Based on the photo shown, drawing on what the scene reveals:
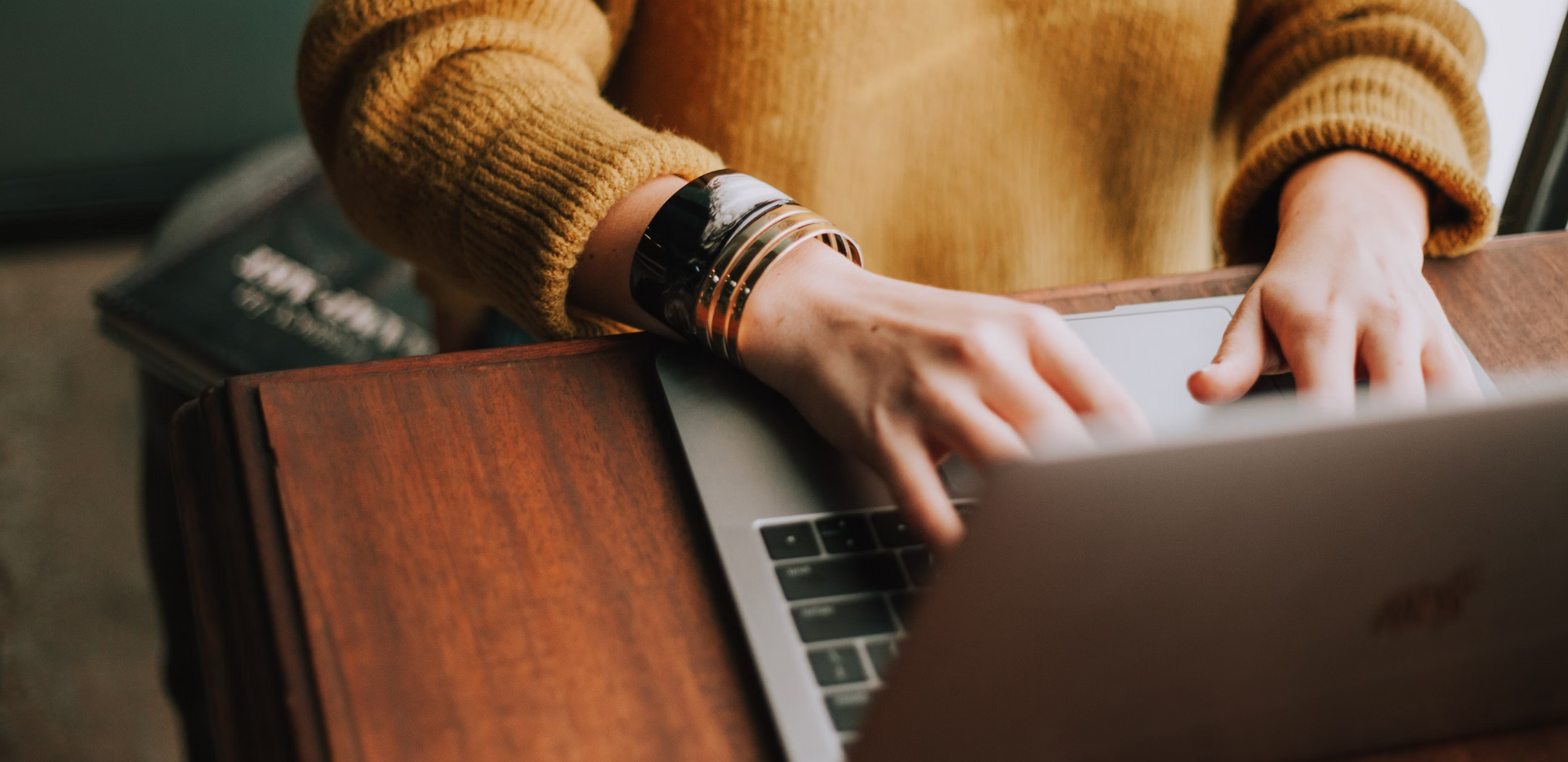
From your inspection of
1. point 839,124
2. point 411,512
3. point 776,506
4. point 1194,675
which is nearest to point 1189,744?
point 1194,675

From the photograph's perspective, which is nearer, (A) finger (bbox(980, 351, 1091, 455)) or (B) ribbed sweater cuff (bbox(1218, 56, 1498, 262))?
(A) finger (bbox(980, 351, 1091, 455))

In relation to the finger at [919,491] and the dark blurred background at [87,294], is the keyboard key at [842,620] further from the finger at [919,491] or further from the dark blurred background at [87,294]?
the dark blurred background at [87,294]

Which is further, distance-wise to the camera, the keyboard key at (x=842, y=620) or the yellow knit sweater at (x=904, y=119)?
the yellow knit sweater at (x=904, y=119)

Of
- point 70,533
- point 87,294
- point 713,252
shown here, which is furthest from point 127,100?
point 713,252

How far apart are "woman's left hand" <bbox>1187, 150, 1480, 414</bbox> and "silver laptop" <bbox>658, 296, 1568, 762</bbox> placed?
15 centimetres

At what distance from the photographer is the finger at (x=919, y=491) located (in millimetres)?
380

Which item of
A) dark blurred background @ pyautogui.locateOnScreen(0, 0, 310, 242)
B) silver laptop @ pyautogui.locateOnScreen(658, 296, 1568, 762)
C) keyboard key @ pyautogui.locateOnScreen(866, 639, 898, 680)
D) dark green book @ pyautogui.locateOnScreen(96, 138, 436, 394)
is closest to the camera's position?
silver laptop @ pyautogui.locateOnScreen(658, 296, 1568, 762)

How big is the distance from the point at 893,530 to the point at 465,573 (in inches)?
6.1

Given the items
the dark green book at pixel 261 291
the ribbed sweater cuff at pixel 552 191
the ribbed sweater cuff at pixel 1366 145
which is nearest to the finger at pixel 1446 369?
the ribbed sweater cuff at pixel 1366 145

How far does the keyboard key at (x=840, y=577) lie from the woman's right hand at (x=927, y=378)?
2 centimetres

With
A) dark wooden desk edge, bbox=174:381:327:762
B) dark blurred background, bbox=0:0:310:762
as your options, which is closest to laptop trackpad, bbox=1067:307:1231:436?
dark wooden desk edge, bbox=174:381:327:762

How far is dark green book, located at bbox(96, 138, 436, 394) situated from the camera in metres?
1.12

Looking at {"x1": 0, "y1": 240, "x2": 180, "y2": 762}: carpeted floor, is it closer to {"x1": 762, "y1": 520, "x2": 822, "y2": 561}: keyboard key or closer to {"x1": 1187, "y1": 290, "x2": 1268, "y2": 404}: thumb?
{"x1": 762, "y1": 520, "x2": 822, "y2": 561}: keyboard key

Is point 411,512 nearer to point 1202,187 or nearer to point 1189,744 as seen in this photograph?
point 1189,744
